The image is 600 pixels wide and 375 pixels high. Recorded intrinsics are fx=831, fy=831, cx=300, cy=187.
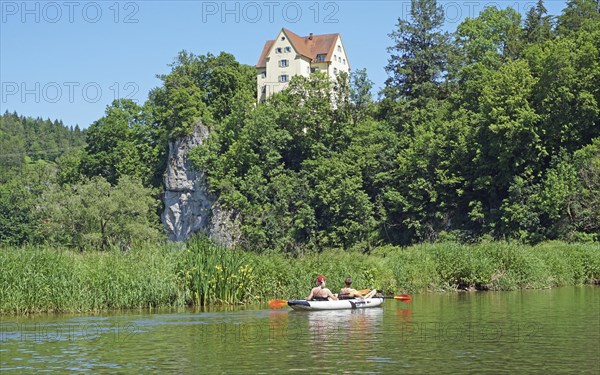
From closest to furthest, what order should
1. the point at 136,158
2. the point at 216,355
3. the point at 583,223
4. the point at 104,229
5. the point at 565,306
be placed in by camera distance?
the point at 216,355 < the point at 565,306 < the point at 583,223 < the point at 104,229 < the point at 136,158

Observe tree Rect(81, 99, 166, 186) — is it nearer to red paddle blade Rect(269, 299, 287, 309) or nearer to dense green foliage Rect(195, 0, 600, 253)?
dense green foliage Rect(195, 0, 600, 253)

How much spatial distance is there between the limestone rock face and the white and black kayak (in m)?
64.0

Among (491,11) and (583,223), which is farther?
(491,11)

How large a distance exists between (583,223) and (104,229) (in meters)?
42.5

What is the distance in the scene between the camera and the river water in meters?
17.9

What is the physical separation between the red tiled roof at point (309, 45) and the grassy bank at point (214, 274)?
74.8 metres

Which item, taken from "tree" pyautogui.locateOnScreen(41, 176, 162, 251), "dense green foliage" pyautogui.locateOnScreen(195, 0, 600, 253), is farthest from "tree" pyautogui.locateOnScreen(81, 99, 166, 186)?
"tree" pyautogui.locateOnScreen(41, 176, 162, 251)

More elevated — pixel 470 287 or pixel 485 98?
pixel 485 98

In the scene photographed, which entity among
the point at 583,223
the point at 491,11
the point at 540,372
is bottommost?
the point at 540,372

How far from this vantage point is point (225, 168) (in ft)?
304

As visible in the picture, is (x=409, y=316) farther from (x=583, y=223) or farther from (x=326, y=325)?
(x=583, y=223)

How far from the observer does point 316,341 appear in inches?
865

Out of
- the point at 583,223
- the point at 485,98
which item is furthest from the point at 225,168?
the point at 583,223

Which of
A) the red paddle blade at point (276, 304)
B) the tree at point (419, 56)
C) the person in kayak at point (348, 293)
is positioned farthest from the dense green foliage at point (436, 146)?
the red paddle blade at point (276, 304)
